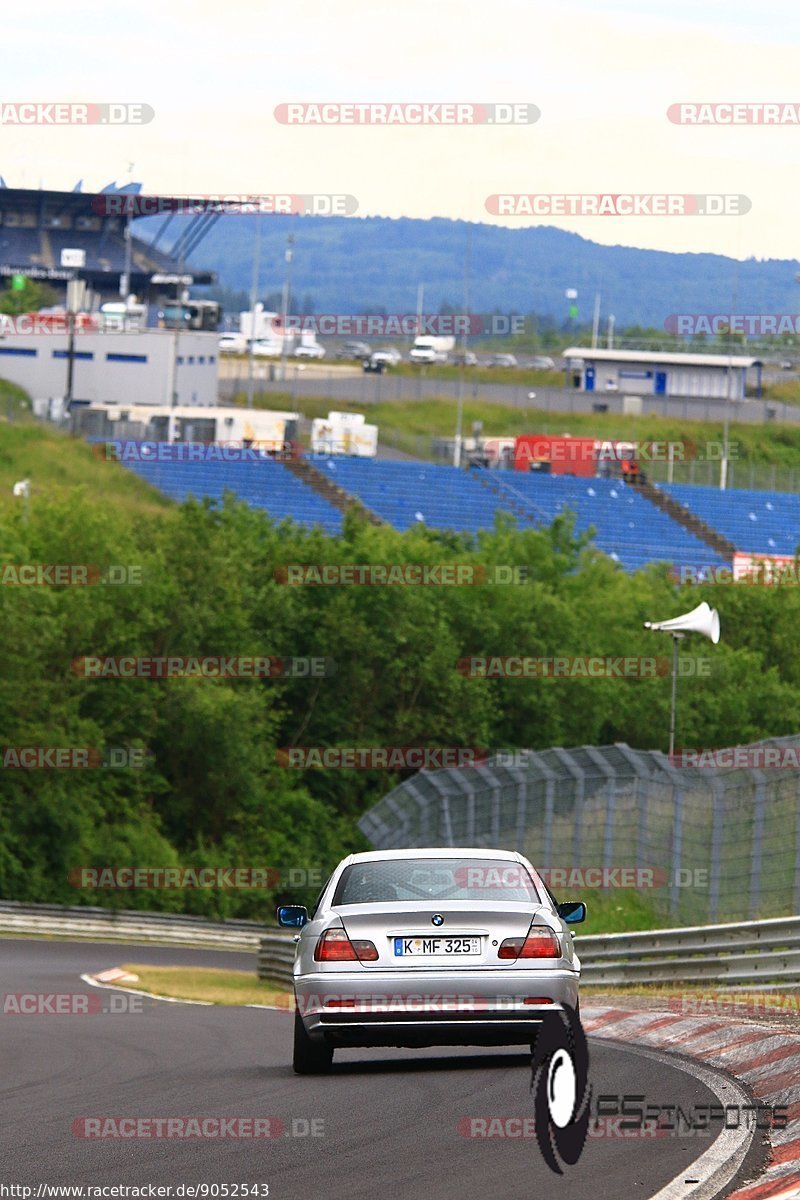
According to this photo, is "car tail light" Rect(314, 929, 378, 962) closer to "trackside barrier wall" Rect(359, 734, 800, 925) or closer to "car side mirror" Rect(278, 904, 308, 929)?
"car side mirror" Rect(278, 904, 308, 929)

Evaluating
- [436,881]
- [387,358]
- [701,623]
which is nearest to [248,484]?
[701,623]

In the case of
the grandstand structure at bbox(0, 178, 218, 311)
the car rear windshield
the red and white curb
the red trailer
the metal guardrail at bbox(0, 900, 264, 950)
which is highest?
the grandstand structure at bbox(0, 178, 218, 311)

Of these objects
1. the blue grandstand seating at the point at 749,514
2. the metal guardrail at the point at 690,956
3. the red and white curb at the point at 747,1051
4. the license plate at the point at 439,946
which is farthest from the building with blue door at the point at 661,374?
the license plate at the point at 439,946

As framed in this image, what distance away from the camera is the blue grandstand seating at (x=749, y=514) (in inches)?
3625

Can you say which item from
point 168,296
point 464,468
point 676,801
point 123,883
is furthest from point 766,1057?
point 168,296

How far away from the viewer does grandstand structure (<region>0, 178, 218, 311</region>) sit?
150500 millimetres

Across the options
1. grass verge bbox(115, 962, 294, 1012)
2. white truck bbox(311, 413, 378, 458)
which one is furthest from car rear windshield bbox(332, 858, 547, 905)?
white truck bbox(311, 413, 378, 458)

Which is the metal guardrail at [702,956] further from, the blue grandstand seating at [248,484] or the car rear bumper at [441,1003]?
the blue grandstand seating at [248,484]

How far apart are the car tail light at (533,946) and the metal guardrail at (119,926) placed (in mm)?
Result: 30343

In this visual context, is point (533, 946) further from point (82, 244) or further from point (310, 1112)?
point (82, 244)

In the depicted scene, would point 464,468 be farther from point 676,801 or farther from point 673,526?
point 676,801

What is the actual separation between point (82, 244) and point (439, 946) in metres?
146

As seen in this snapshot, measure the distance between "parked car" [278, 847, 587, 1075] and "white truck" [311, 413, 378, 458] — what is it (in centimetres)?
9145

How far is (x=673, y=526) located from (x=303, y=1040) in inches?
3180
